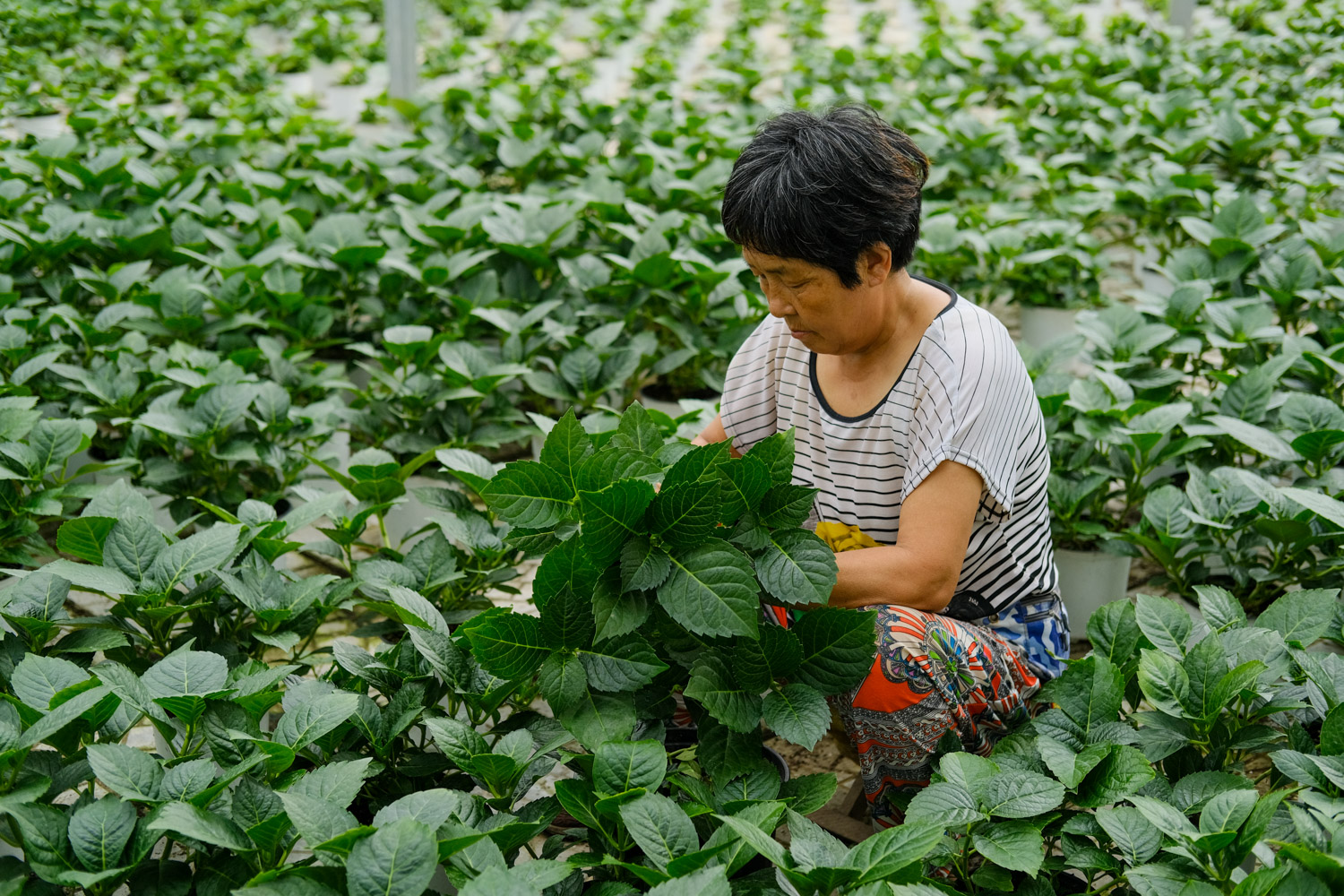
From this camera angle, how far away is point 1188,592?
8.35 feet

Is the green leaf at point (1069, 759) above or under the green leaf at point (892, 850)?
under

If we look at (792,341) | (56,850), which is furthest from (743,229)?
(56,850)

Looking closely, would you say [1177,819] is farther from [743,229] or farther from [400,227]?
[400,227]

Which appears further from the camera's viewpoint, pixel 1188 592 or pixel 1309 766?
pixel 1188 592

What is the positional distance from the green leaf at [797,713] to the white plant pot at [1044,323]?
2.46 metres

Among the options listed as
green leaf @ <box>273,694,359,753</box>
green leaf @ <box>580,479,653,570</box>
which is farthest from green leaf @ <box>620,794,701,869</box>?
green leaf @ <box>273,694,359,753</box>

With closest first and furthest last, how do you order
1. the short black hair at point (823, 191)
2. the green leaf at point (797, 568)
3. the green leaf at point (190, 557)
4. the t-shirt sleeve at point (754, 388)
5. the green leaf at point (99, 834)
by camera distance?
the green leaf at point (99, 834) < the green leaf at point (797, 568) < the short black hair at point (823, 191) < the green leaf at point (190, 557) < the t-shirt sleeve at point (754, 388)

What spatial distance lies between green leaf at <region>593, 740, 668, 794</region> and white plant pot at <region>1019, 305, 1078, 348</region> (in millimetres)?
2681

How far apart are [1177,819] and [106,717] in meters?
1.40

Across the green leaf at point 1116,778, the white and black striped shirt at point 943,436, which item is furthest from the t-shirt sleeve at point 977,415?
the green leaf at point 1116,778

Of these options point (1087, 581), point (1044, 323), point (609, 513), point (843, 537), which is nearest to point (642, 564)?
point (609, 513)

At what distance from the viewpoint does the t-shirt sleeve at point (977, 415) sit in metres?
1.76

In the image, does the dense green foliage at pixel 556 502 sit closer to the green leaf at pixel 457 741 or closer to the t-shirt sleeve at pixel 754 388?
the green leaf at pixel 457 741

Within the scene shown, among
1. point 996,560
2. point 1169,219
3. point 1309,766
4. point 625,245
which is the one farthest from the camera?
point 1169,219
